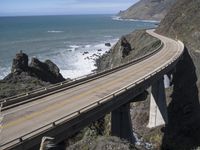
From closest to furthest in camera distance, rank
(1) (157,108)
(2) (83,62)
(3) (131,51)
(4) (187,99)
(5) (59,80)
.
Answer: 1. (1) (157,108)
2. (4) (187,99)
3. (5) (59,80)
4. (3) (131,51)
5. (2) (83,62)

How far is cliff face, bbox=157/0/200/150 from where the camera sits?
5031 centimetres

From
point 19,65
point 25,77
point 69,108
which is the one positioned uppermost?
point 69,108

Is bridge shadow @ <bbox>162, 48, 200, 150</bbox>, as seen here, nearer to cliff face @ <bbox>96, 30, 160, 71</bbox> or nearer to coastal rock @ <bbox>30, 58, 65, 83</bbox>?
coastal rock @ <bbox>30, 58, 65, 83</bbox>

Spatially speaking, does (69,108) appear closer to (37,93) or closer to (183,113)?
(37,93)

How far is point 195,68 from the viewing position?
A: 7100 centimetres

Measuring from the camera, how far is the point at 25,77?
2295 inches

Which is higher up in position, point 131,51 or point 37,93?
point 37,93

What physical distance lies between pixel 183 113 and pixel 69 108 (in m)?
28.8

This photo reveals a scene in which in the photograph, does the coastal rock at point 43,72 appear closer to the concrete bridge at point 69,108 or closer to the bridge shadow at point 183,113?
the concrete bridge at point 69,108

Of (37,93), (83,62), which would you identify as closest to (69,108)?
(37,93)

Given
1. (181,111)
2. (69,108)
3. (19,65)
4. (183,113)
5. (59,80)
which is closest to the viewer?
(69,108)

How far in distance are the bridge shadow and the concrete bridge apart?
727 cm

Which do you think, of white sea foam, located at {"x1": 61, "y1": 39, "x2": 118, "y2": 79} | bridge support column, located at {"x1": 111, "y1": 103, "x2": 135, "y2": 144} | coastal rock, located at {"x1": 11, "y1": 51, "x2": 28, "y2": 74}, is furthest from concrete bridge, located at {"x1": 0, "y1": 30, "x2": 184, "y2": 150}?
white sea foam, located at {"x1": 61, "y1": 39, "x2": 118, "y2": 79}

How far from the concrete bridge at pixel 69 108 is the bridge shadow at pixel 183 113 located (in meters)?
7.27
